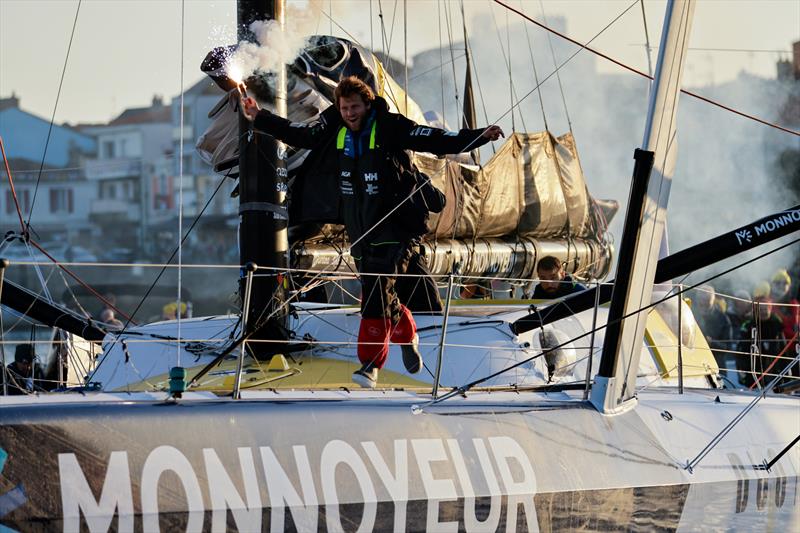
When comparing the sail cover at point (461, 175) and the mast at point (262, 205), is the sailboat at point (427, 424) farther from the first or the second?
the sail cover at point (461, 175)

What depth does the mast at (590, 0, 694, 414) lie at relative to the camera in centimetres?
607

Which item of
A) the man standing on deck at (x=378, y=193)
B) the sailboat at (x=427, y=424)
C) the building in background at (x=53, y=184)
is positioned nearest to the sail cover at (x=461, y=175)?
the sailboat at (x=427, y=424)

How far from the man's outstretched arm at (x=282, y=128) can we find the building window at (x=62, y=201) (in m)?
39.8

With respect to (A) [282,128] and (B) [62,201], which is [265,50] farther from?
(B) [62,201]

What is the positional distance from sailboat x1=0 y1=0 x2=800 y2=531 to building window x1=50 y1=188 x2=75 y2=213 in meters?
38.7

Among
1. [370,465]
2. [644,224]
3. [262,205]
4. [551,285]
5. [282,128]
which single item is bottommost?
[370,465]

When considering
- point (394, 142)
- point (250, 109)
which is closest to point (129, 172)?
point (250, 109)

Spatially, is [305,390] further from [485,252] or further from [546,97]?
[546,97]

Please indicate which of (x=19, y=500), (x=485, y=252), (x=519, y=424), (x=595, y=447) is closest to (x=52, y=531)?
(x=19, y=500)

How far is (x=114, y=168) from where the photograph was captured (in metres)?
45.4

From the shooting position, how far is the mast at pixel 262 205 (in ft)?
21.8

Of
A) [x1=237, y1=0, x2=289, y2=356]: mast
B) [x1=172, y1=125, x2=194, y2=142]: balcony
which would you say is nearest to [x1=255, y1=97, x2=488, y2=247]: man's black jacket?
[x1=237, y1=0, x2=289, y2=356]: mast

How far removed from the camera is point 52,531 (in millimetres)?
4539

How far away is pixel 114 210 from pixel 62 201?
180 centimetres
